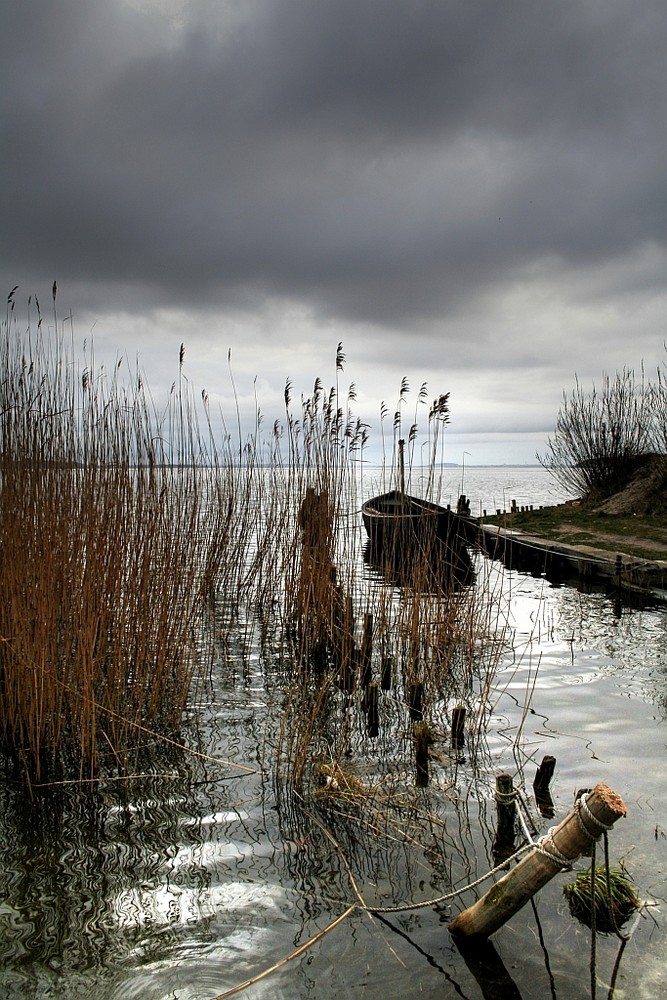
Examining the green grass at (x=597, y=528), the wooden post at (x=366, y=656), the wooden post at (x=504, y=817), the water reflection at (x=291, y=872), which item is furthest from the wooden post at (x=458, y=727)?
the green grass at (x=597, y=528)

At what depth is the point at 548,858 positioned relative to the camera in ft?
6.10

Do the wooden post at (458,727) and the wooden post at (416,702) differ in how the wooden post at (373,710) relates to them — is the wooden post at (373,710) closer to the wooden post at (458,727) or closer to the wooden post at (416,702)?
the wooden post at (416,702)

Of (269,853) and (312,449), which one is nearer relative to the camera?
(269,853)

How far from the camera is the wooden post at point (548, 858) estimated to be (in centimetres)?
170

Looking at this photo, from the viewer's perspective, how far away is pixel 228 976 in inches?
84.5

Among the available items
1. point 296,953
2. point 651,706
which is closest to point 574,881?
point 296,953

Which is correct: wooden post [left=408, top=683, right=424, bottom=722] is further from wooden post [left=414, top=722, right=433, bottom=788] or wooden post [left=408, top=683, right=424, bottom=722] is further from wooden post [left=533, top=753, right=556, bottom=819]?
wooden post [left=533, top=753, right=556, bottom=819]

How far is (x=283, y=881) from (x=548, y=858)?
3.94 ft

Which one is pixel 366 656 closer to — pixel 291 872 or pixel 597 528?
pixel 291 872

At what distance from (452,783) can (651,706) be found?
1.89 metres

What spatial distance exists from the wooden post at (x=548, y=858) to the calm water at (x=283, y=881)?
198 millimetres

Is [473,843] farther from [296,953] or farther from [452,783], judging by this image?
[296,953]

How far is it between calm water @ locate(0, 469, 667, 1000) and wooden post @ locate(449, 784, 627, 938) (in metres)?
0.20

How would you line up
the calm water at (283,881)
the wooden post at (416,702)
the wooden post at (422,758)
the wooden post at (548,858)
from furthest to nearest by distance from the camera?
the wooden post at (416,702) < the wooden post at (422,758) < the calm water at (283,881) < the wooden post at (548,858)
